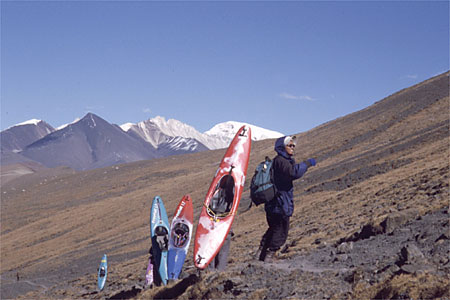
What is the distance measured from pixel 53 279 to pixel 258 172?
Answer: 2758cm

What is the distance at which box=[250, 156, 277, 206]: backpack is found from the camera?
9.73 metres

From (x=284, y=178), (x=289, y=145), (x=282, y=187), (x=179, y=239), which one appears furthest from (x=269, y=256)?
(x=179, y=239)

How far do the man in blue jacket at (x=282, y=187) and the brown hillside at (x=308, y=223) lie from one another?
0.71 metres

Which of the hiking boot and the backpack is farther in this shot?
the hiking boot

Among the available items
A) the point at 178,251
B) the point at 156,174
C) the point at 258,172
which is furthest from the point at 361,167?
the point at 156,174

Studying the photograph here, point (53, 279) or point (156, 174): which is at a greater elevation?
point (156, 174)

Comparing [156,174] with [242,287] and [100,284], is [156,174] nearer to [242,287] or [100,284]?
[100,284]

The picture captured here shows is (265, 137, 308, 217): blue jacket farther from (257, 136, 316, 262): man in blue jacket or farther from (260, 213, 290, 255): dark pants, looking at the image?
(260, 213, 290, 255): dark pants

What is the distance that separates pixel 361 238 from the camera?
448 inches

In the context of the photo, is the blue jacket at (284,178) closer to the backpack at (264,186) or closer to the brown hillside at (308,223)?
the backpack at (264,186)

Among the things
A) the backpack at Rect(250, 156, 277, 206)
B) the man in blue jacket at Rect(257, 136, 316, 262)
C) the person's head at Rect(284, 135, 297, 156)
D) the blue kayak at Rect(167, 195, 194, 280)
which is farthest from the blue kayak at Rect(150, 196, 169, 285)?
the person's head at Rect(284, 135, 297, 156)

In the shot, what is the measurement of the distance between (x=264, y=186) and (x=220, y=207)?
2.89 metres

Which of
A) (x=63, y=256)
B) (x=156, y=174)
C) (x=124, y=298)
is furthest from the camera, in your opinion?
(x=156, y=174)

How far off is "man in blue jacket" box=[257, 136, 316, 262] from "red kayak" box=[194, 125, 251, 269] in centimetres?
181
